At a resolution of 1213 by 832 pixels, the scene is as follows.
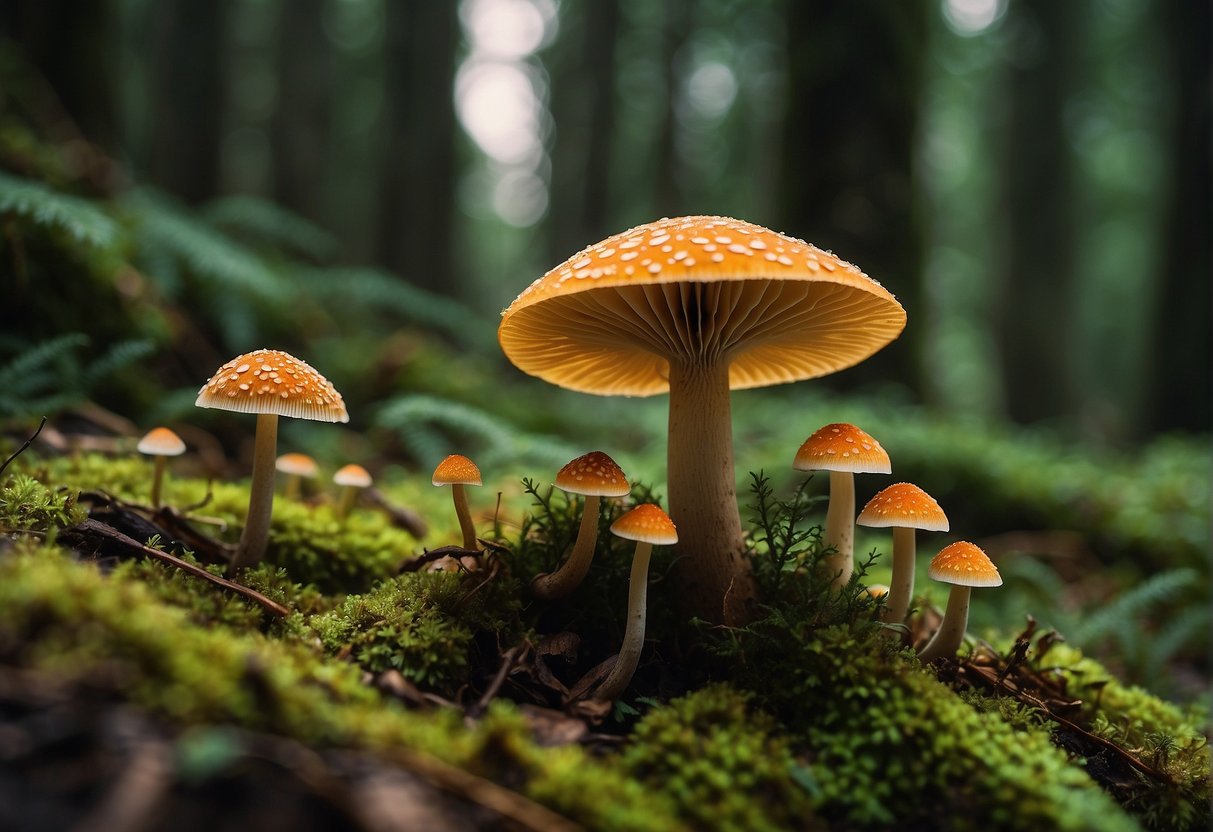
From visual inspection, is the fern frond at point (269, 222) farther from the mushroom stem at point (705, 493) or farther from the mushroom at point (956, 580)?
the mushroom at point (956, 580)

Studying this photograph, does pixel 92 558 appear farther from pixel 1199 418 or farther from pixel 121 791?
pixel 1199 418

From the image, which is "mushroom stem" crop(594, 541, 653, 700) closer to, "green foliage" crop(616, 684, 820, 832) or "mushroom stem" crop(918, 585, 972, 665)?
"green foliage" crop(616, 684, 820, 832)

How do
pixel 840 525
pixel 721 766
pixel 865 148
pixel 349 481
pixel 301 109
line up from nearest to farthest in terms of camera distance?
1. pixel 721 766
2. pixel 840 525
3. pixel 349 481
4. pixel 865 148
5. pixel 301 109

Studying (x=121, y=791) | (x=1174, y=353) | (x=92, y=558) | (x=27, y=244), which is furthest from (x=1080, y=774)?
(x=1174, y=353)

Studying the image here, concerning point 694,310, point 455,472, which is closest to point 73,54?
point 455,472

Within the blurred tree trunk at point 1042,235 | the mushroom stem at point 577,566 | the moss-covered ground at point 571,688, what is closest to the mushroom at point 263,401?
the moss-covered ground at point 571,688

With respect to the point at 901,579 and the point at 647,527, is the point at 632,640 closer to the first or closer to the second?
the point at 647,527
